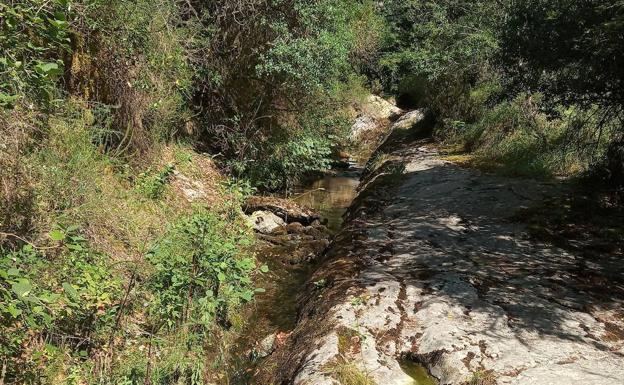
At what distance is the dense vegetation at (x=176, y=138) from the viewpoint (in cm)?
410

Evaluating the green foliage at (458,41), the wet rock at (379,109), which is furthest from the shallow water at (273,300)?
the wet rock at (379,109)

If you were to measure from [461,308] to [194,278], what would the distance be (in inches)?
106

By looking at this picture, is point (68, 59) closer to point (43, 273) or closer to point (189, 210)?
point (189, 210)

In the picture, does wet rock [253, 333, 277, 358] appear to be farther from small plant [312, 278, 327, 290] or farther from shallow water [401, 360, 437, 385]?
shallow water [401, 360, 437, 385]

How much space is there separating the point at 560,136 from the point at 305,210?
583cm

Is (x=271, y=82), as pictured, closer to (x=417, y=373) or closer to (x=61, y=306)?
(x=61, y=306)

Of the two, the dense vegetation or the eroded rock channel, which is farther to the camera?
the dense vegetation

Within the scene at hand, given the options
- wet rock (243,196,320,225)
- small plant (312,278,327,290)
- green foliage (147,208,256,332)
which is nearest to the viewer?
green foliage (147,208,256,332)

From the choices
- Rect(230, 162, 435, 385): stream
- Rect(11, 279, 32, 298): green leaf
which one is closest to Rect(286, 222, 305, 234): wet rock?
Rect(230, 162, 435, 385): stream

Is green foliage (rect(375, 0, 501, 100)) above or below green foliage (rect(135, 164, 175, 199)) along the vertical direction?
above

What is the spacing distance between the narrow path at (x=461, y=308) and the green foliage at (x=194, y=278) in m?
0.89

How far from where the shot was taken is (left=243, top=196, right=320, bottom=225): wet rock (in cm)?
996

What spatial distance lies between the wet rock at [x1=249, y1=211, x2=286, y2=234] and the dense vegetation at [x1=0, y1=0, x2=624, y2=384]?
86 cm

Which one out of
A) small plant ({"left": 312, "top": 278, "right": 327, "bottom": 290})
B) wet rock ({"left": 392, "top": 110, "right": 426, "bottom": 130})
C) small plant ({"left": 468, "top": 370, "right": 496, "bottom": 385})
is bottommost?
small plant ({"left": 312, "top": 278, "right": 327, "bottom": 290})
